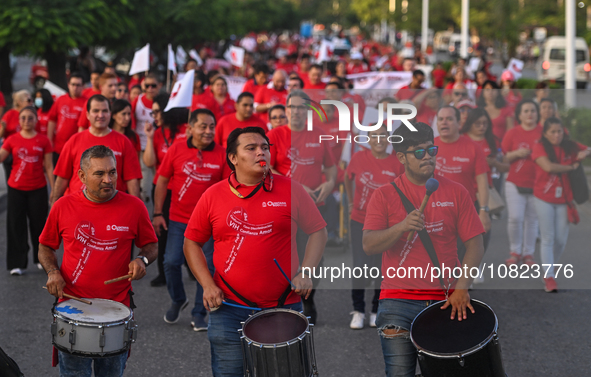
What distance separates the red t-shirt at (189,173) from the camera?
659cm

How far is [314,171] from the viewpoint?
7199 millimetres

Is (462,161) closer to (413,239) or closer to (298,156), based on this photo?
(298,156)

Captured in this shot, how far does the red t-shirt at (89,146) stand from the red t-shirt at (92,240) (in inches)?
79.3

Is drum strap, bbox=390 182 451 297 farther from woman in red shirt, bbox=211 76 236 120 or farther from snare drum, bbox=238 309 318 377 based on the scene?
woman in red shirt, bbox=211 76 236 120

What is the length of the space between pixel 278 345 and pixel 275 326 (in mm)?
223

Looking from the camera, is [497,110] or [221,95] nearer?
[497,110]

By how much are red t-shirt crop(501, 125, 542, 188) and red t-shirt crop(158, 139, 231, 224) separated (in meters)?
3.21

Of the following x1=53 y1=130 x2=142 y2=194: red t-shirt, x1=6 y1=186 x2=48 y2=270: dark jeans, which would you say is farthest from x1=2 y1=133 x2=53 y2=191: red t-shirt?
x1=53 y1=130 x2=142 y2=194: red t-shirt

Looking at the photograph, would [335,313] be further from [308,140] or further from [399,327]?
[399,327]

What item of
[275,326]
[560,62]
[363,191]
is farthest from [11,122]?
[560,62]

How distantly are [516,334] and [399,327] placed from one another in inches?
105

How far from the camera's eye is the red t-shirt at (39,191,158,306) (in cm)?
456

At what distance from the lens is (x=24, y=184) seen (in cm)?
825

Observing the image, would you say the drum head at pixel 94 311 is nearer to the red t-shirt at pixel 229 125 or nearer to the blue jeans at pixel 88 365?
the blue jeans at pixel 88 365
